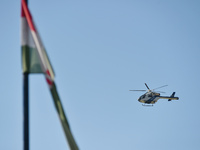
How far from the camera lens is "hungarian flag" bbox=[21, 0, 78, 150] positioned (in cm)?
823

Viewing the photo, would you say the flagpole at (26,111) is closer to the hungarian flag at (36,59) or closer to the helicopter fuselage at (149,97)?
the hungarian flag at (36,59)

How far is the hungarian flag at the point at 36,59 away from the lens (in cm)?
823

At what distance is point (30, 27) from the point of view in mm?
8461

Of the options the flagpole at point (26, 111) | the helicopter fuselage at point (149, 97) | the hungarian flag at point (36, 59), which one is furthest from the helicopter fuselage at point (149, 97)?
the flagpole at point (26, 111)

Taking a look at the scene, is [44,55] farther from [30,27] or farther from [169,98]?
[169,98]

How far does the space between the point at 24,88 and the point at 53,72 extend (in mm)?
845

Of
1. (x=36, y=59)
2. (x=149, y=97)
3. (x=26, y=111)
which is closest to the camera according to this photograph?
(x=26, y=111)

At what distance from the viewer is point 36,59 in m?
8.41

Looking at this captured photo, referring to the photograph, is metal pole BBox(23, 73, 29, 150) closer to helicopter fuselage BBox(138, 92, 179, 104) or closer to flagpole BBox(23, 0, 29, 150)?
flagpole BBox(23, 0, 29, 150)

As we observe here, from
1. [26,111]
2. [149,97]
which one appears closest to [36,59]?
[26,111]

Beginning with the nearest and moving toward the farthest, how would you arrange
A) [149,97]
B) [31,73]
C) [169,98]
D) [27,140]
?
1. [27,140]
2. [31,73]
3. [149,97]
4. [169,98]

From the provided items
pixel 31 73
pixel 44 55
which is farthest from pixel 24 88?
pixel 44 55

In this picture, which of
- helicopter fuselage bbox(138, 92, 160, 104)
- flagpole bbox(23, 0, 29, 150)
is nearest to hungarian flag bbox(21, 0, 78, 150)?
flagpole bbox(23, 0, 29, 150)

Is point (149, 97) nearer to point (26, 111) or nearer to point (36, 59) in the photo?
point (36, 59)
